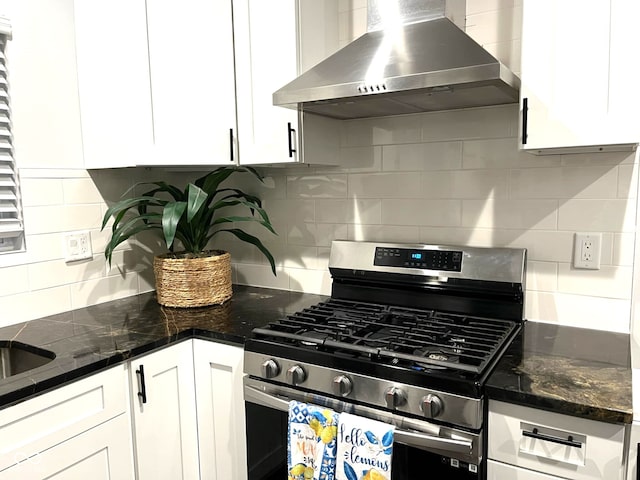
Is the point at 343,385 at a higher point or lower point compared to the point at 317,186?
lower

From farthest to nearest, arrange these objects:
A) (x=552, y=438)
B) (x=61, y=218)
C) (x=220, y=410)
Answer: (x=61, y=218) → (x=220, y=410) → (x=552, y=438)

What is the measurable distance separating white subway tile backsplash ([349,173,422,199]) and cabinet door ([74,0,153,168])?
82 cm

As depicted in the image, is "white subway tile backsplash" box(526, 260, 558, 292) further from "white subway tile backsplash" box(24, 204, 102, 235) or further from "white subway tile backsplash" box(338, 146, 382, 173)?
"white subway tile backsplash" box(24, 204, 102, 235)

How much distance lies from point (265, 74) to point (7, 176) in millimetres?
985

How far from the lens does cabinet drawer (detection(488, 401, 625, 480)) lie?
1.15m

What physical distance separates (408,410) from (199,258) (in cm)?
107

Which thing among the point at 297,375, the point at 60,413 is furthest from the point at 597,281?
the point at 60,413

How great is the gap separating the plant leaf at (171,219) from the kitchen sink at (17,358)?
0.52 m

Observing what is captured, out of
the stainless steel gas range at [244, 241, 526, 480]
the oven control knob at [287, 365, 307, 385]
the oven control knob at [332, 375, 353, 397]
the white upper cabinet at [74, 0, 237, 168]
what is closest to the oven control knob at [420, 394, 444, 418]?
the stainless steel gas range at [244, 241, 526, 480]

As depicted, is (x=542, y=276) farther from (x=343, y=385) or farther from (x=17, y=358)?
(x=17, y=358)

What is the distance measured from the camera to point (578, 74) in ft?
4.46

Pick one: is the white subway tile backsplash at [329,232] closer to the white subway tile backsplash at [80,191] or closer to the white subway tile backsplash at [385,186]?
the white subway tile backsplash at [385,186]

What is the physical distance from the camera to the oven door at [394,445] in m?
1.26

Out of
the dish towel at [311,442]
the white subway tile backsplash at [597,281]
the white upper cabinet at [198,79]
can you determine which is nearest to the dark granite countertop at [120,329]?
the dish towel at [311,442]
